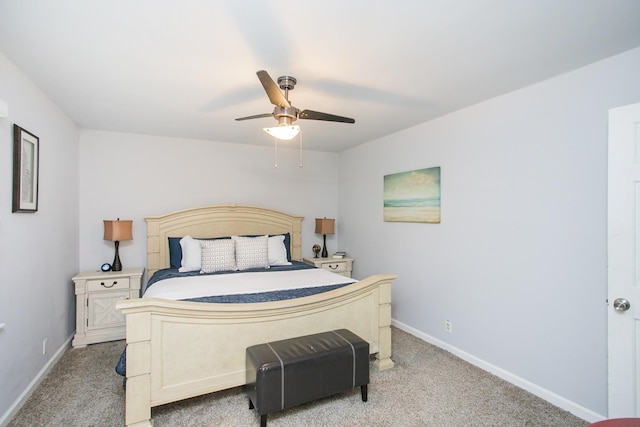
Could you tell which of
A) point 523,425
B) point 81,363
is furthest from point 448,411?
point 81,363

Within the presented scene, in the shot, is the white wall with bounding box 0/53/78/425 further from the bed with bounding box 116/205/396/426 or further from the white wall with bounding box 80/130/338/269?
the bed with bounding box 116/205/396/426

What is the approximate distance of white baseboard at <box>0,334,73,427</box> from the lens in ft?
6.67

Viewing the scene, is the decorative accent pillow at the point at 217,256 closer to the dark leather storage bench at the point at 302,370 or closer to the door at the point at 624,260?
the dark leather storage bench at the point at 302,370

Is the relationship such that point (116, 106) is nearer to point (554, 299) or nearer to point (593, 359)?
point (554, 299)

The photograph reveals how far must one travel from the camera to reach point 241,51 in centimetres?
194

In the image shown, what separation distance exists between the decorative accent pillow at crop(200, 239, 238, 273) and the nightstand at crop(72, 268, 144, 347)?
28.1 inches

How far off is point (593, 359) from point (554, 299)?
412mm

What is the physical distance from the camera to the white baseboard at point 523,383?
2.11 meters

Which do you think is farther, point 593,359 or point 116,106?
point 116,106

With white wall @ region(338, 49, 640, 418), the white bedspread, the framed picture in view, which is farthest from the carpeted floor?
the framed picture

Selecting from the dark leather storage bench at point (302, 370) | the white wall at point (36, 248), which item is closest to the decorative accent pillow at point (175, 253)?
the white wall at point (36, 248)

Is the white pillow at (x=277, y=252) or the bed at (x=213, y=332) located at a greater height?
the white pillow at (x=277, y=252)

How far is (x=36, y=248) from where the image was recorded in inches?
99.0

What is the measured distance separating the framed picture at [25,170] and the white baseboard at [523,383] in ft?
12.2
